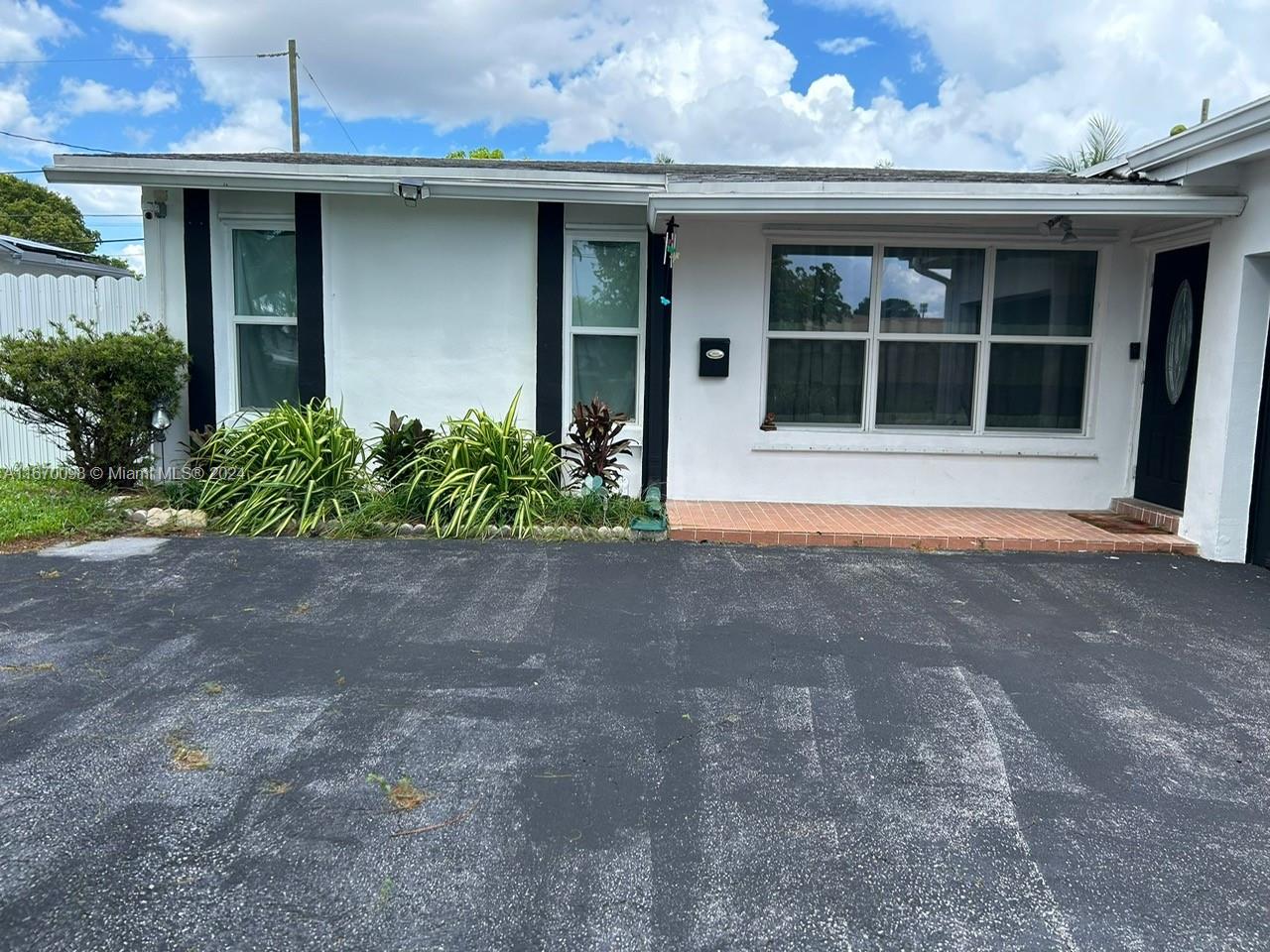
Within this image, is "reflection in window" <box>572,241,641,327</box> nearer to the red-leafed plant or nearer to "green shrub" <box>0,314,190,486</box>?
the red-leafed plant

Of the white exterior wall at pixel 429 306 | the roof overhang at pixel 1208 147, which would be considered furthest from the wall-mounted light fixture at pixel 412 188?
the roof overhang at pixel 1208 147

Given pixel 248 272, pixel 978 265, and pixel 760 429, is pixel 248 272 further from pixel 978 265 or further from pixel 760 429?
pixel 978 265

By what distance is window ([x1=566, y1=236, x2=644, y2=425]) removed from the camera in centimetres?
763

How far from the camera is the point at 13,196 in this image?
2919 cm

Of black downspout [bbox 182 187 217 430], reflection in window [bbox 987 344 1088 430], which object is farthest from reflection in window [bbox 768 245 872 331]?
black downspout [bbox 182 187 217 430]

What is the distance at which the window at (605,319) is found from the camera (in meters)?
7.63

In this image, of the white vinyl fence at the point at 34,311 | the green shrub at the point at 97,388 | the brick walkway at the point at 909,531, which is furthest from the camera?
the white vinyl fence at the point at 34,311

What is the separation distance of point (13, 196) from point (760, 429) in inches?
1295

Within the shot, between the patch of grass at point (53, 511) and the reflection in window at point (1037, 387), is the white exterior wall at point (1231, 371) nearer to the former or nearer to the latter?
the reflection in window at point (1037, 387)

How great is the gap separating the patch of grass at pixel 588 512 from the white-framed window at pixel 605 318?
1.03 m

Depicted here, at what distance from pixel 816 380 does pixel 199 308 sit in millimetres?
5640

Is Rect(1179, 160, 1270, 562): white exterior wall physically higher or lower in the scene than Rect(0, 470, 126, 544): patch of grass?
higher

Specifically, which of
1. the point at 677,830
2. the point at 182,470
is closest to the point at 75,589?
the point at 182,470

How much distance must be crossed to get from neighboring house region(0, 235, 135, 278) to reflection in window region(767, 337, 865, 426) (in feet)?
31.7
